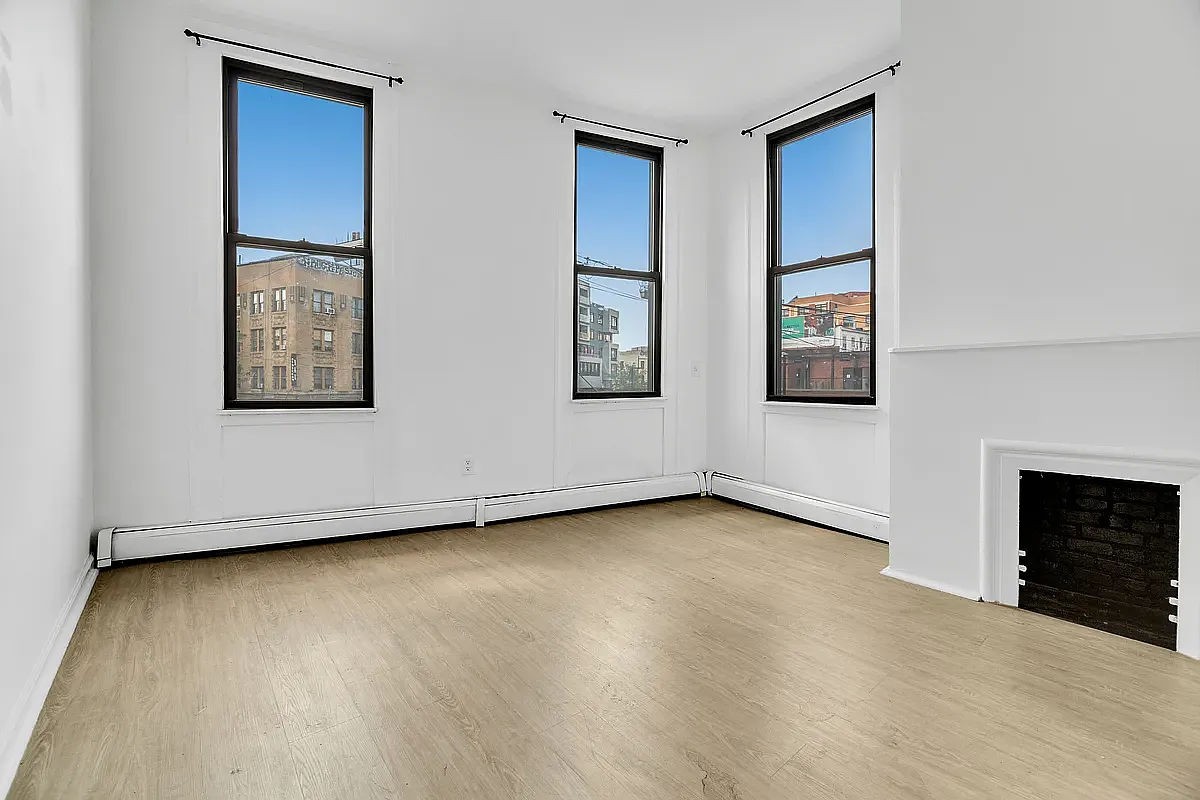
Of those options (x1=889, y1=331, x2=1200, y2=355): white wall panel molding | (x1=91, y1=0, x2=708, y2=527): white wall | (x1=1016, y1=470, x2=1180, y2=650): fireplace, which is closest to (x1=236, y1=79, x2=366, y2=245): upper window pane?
(x1=91, y1=0, x2=708, y2=527): white wall

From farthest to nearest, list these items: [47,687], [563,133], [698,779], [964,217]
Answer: [563,133], [964,217], [47,687], [698,779]

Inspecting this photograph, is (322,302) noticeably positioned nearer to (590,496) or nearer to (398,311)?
(398,311)

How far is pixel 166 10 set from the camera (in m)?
3.29

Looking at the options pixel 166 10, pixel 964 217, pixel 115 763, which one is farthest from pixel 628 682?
pixel 166 10

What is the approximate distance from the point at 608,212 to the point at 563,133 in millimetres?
648

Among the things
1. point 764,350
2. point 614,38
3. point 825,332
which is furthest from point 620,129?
point 825,332

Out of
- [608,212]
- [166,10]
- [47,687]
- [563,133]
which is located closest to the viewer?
[47,687]

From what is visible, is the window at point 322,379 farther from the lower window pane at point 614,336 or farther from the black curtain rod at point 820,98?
the black curtain rod at point 820,98

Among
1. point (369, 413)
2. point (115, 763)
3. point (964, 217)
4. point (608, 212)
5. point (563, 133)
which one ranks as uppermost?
point (563, 133)

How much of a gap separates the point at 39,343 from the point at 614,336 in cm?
339

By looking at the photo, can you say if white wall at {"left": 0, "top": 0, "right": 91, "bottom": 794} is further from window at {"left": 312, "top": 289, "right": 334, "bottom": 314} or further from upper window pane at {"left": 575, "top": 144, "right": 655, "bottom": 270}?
upper window pane at {"left": 575, "top": 144, "right": 655, "bottom": 270}

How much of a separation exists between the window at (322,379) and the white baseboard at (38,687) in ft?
4.65

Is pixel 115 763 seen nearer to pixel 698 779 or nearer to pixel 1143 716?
pixel 698 779

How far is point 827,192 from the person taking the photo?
4.28 metres
